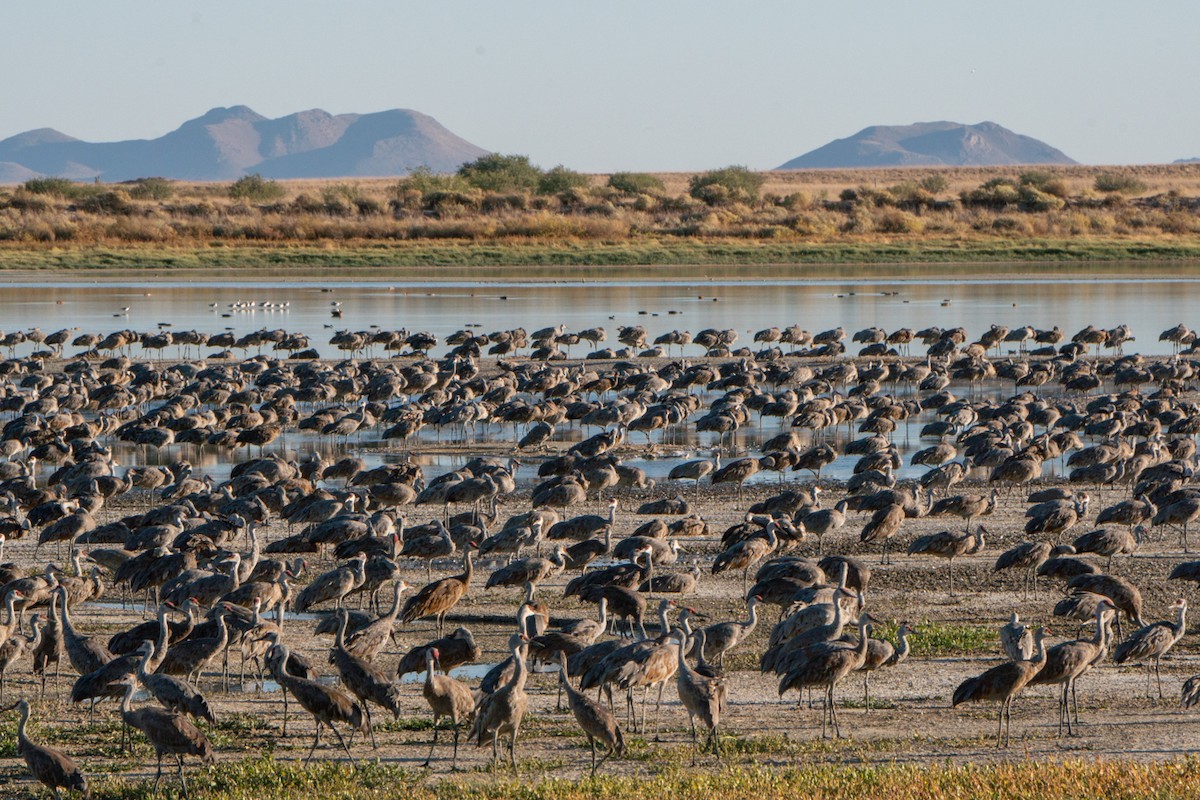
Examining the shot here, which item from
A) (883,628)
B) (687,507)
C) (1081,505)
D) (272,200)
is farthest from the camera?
(272,200)

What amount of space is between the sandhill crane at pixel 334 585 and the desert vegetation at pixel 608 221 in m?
60.8

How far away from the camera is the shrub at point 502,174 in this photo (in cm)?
10462

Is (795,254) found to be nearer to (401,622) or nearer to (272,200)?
(272,200)

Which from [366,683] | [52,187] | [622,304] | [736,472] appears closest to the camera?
[366,683]

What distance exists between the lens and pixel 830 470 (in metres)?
25.1

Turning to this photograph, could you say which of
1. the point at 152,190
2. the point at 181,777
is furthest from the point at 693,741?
the point at 152,190

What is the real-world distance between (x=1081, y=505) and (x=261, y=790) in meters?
11.7

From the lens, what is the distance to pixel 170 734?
1109cm

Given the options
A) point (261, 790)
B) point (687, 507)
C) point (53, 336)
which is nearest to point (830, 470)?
point (687, 507)

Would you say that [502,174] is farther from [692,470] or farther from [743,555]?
[743,555]

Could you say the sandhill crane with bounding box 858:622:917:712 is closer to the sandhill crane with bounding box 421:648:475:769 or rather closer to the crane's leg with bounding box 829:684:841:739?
the crane's leg with bounding box 829:684:841:739

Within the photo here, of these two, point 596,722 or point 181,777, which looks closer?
point 181,777

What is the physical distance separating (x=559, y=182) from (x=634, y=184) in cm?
477

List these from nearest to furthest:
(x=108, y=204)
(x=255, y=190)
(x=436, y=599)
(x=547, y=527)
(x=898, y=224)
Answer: (x=436, y=599) < (x=547, y=527) < (x=898, y=224) < (x=108, y=204) < (x=255, y=190)
